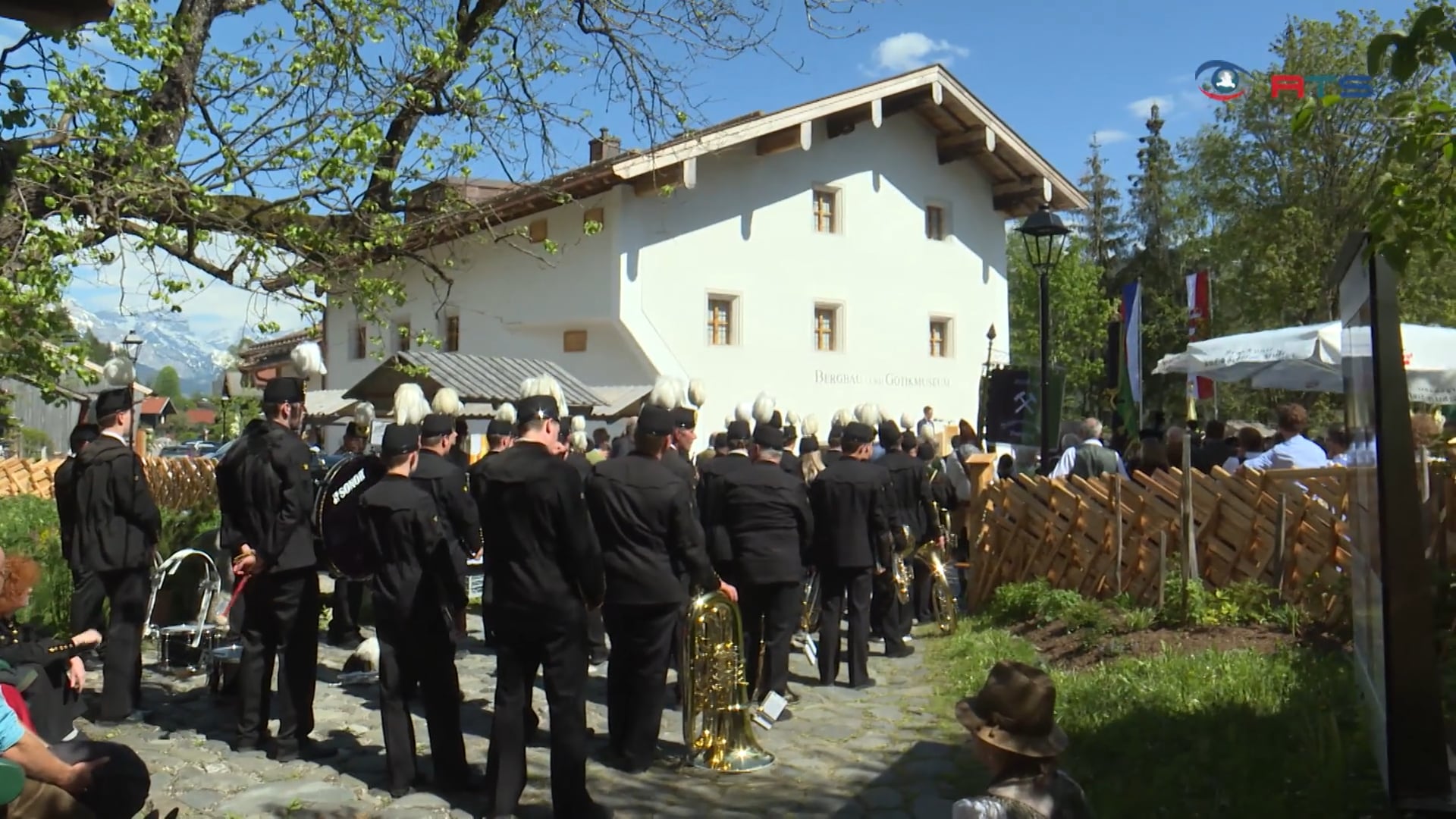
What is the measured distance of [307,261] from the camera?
8922mm

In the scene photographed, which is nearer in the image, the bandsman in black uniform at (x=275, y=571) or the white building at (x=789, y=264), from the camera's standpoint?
the bandsman in black uniform at (x=275, y=571)

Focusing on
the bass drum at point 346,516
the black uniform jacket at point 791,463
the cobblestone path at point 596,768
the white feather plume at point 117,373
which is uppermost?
the white feather plume at point 117,373

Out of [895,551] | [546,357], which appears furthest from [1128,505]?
[546,357]

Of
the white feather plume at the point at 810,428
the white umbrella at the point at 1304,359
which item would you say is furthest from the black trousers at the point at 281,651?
the white umbrella at the point at 1304,359

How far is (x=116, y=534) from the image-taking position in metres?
7.34

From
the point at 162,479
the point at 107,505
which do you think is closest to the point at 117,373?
the point at 107,505

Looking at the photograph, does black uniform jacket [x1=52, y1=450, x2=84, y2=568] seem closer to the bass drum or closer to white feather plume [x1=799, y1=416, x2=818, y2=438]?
the bass drum

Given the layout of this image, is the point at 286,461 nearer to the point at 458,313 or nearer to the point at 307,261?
the point at 307,261

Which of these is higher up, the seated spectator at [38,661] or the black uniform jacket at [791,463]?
the black uniform jacket at [791,463]

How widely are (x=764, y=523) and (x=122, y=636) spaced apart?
393cm

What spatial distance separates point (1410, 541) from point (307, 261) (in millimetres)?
7205

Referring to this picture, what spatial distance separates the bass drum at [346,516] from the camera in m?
6.79

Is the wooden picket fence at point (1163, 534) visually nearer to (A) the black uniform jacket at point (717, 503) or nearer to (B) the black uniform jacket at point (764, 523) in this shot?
(B) the black uniform jacket at point (764, 523)

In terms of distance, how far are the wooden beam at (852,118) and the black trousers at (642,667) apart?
2185 cm
